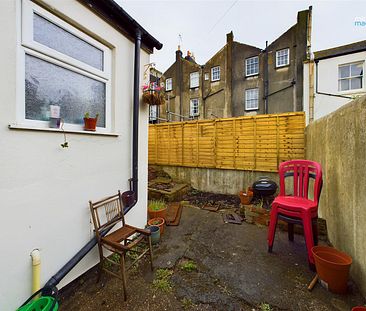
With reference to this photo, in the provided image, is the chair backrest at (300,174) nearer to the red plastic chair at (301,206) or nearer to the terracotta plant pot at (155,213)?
the red plastic chair at (301,206)

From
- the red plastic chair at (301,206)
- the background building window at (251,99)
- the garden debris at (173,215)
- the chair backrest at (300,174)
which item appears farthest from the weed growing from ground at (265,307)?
the background building window at (251,99)

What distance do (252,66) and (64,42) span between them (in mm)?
13971

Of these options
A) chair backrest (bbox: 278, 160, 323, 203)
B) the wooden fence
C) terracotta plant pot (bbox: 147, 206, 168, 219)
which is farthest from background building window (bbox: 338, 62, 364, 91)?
terracotta plant pot (bbox: 147, 206, 168, 219)

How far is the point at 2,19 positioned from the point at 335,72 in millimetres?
11309

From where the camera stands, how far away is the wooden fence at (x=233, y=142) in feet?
17.1

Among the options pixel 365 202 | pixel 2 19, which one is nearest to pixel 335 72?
pixel 365 202

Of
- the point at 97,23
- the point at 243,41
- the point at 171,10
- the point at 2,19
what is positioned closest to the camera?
the point at 2,19

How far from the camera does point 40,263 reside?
184 cm

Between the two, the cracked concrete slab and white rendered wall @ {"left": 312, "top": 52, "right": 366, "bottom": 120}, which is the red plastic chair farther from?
white rendered wall @ {"left": 312, "top": 52, "right": 366, "bottom": 120}

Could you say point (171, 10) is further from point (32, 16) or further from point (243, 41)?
point (243, 41)

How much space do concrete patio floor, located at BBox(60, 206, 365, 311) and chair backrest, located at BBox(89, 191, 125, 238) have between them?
0.70m

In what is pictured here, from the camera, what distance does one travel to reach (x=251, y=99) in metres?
13.1

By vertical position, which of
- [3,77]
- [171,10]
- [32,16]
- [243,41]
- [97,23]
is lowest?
[3,77]

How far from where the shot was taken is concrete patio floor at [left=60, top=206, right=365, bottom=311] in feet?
6.29
